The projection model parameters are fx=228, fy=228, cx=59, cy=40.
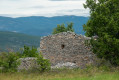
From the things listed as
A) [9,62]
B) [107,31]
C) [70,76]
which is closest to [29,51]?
[9,62]

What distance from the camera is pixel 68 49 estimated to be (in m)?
22.7

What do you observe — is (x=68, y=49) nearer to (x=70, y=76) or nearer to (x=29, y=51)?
(x=29, y=51)

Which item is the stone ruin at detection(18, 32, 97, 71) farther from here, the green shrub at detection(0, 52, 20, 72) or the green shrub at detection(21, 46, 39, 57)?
the green shrub at detection(0, 52, 20, 72)

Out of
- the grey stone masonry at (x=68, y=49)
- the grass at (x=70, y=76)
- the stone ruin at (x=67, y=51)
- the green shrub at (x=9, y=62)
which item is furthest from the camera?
the grey stone masonry at (x=68, y=49)

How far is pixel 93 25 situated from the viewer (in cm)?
1722

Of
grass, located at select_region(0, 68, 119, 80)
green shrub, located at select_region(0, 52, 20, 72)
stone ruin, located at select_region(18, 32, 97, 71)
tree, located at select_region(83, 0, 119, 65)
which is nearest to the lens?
grass, located at select_region(0, 68, 119, 80)

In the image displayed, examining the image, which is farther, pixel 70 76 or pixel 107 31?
pixel 107 31

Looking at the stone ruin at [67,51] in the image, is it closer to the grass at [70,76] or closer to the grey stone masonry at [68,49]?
the grey stone masonry at [68,49]

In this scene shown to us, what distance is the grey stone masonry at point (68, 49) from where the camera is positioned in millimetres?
21594

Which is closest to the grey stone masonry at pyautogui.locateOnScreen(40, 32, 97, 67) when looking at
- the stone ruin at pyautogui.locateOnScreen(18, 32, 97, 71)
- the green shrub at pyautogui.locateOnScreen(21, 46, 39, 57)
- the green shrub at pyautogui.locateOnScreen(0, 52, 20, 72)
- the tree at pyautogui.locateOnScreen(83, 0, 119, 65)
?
the stone ruin at pyautogui.locateOnScreen(18, 32, 97, 71)

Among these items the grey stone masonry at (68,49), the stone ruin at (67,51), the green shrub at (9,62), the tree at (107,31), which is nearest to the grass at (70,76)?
the green shrub at (9,62)

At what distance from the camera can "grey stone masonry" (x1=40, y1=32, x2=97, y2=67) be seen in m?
21.6

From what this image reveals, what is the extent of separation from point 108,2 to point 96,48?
373cm

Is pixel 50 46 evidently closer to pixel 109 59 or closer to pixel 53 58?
pixel 53 58
